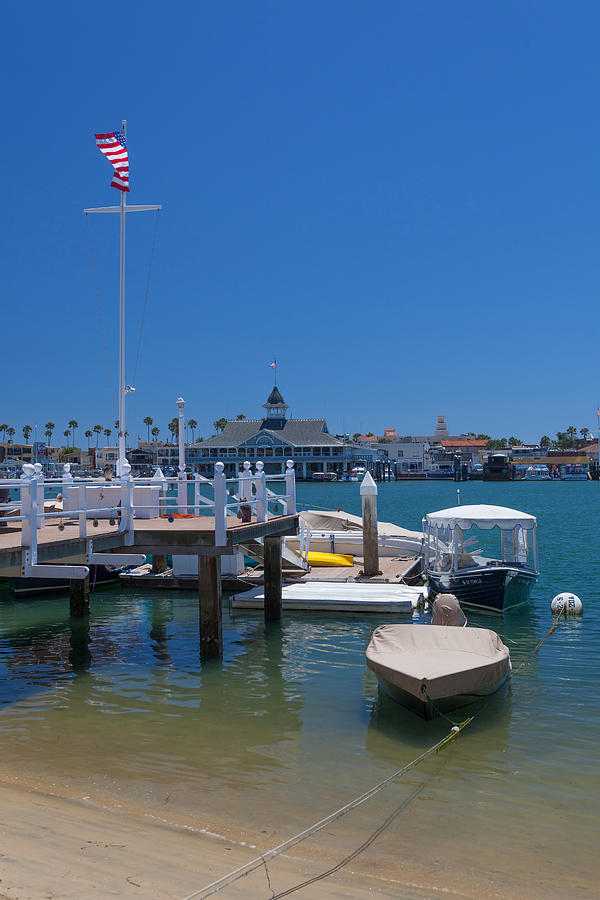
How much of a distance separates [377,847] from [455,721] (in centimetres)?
443

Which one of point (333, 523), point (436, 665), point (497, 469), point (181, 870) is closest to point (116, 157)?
point (436, 665)

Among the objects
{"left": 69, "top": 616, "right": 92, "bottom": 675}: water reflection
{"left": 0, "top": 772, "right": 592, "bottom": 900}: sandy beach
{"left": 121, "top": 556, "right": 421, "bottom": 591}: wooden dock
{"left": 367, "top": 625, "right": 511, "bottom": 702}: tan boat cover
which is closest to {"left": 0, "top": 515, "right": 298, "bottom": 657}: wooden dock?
{"left": 69, "top": 616, "right": 92, "bottom": 675}: water reflection

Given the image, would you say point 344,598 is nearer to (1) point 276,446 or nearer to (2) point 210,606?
(2) point 210,606

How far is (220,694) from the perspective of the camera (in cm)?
1424

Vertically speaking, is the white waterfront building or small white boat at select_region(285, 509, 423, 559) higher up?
the white waterfront building

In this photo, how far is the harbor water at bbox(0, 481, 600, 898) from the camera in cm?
797

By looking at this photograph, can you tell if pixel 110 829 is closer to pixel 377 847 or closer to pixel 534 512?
pixel 377 847

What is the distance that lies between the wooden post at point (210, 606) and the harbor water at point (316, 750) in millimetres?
415

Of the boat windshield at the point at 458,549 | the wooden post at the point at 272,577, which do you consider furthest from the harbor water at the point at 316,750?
the boat windshield at the point at 458,549

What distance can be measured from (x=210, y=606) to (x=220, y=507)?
2.58 m

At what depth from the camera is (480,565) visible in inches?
925

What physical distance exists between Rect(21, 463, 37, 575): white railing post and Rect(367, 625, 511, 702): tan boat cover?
6292 millimetres

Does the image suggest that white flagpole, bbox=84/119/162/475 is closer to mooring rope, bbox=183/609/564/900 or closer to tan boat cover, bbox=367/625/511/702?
tan boat cover, bbox=367/625/511/702

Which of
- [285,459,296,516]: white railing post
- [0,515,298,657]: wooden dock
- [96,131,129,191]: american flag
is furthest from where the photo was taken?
[285,459,296,516]: white railing post
